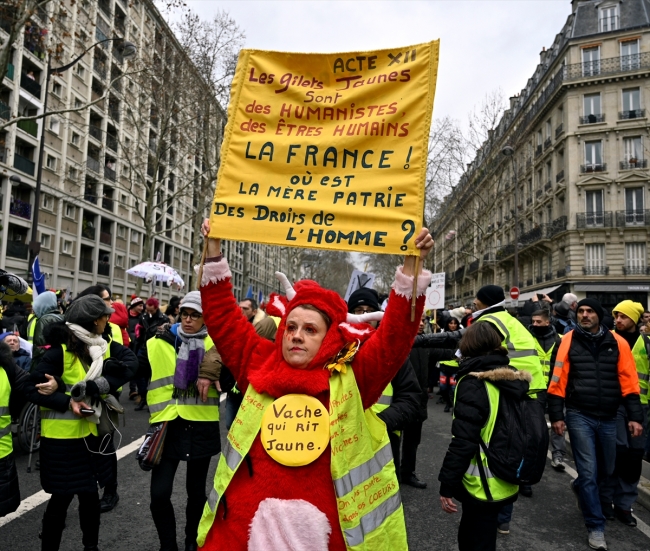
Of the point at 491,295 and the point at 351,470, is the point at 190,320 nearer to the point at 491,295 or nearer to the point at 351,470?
the point at 351,470

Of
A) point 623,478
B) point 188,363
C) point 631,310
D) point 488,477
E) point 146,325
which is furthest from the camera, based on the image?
point 146,325

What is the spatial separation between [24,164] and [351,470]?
3277 centimetres

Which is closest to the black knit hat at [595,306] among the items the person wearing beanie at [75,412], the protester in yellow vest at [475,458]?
the protester in yellow vest at [475,458]

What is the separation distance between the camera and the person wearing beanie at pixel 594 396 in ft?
14.0

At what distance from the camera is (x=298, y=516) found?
78.0 inches

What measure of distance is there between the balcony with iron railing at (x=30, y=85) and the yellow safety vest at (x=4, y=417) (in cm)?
3105

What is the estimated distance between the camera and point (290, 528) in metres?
1.97

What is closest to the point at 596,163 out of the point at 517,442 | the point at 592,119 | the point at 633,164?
the point at 633,164

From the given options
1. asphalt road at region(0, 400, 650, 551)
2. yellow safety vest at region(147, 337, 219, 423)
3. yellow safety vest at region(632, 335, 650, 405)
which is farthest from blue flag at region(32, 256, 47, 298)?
yellow safety vest at region(632, 335, 650, 405)

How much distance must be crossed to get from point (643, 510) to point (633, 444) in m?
1.06

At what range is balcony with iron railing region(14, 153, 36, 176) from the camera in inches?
1126

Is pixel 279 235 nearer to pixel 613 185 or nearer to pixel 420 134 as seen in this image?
pixel 420 134

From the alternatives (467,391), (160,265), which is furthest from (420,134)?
(160,265)

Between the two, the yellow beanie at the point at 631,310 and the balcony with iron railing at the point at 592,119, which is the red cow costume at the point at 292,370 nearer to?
the yellow beanie at the point at 631,310
